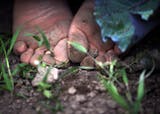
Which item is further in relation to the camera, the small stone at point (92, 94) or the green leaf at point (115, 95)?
the small stone at point (92, 94)

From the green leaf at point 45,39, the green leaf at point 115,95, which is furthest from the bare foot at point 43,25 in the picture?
the green leaf at point 115,95

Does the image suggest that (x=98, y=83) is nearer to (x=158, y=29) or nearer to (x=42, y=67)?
(x=42, y=67)

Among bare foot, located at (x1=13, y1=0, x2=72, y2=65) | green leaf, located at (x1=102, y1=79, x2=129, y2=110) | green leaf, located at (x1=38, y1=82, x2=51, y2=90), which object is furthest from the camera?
bare foot, located at (x1=13, y1=0, x2=72, y2=65)

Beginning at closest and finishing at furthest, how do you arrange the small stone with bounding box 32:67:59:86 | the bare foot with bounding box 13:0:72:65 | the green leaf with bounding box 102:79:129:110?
1. the green leaf with bounding box 102:79:129:110
2. the small stone with bounding box 32:67:59:86
3. the bare foot with bounding box 13:0:72:65

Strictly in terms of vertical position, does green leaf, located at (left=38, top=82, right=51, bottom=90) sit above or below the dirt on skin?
above

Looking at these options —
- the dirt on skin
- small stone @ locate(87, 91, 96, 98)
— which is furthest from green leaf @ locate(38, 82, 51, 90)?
small stone @ locate(87, 91, 96, 98)

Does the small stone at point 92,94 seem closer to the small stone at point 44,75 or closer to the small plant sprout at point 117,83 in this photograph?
the small plant sprout at point 117,83

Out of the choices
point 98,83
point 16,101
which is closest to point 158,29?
point 98,83

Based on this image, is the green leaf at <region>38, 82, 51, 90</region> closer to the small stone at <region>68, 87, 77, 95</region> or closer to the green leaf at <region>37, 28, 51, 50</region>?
the small stone at <region>68, 87, 77, 95</region>
